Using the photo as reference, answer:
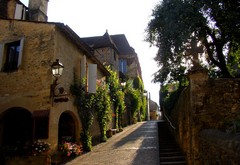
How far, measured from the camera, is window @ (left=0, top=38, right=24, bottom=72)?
1132 centimetres

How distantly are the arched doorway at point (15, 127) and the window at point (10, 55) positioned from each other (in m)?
2.08

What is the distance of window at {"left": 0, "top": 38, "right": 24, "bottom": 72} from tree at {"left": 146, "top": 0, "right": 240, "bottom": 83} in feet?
25.1

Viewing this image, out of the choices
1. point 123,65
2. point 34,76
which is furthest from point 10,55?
point 123,65

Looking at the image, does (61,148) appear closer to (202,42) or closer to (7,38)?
(7,38)

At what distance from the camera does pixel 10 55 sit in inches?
463

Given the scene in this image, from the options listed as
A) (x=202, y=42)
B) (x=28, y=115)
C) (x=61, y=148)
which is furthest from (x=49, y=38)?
(x=202, y=42)

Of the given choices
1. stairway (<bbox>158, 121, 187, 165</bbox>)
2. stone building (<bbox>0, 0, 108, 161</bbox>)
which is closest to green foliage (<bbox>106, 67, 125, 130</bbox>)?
stone building (<bbox>0, 0, 108, 161</bbox>)

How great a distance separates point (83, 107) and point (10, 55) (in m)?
4.61

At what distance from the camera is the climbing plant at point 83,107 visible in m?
12.3

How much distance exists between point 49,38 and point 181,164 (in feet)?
26.5

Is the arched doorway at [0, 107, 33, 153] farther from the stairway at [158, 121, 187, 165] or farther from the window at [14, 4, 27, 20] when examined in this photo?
the window at [14, 4, 27, 20]

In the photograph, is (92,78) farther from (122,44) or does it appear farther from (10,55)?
(122,44)

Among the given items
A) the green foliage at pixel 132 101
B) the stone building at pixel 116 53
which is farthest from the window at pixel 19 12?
the green foliage at pixel 132 101

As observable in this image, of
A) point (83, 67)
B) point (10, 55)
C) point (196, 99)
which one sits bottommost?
point (196, 99)
